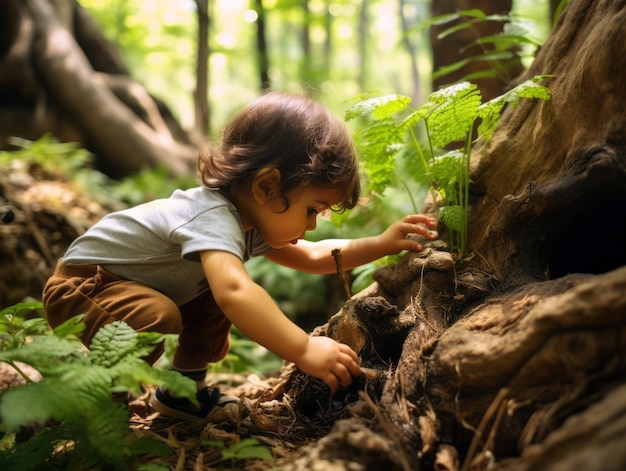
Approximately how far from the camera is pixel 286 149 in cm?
232

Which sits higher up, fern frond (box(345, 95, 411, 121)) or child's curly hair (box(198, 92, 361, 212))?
fern frond (box(345, 95, 411, 121))

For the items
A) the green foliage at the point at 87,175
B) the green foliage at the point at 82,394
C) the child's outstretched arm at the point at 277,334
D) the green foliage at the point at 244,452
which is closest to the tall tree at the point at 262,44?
the green foliage at the point at 87,175

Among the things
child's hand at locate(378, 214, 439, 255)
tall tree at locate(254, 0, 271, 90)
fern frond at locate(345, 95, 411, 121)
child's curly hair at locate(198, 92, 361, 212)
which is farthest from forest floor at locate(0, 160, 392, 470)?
tall tree at locate(254, 0, 271, 90)

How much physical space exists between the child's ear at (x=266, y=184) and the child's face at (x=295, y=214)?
0.05 m

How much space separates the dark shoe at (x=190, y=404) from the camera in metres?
2.42

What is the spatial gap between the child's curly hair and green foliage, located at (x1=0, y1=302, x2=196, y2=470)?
35.4 inches

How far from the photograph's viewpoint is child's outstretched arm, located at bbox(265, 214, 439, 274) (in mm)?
2600

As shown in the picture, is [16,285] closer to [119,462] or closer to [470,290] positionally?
[119,462]

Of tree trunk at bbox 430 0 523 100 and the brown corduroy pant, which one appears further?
tree trunk at bbox 430 0 523 100

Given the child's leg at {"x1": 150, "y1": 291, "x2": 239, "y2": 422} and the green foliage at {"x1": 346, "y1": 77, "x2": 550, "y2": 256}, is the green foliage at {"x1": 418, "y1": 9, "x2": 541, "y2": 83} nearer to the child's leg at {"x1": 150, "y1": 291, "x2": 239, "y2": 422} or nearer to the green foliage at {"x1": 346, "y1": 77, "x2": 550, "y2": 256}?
the green foliage at {"x1": 346, "y1": 77, "x2": 550, "y2": 256}

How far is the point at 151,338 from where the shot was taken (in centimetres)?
179

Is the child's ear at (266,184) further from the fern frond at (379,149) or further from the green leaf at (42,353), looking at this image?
the green leaf at (42,353)

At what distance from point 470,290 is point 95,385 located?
1.55m

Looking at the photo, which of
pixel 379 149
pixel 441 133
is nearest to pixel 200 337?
pixel 379 149
